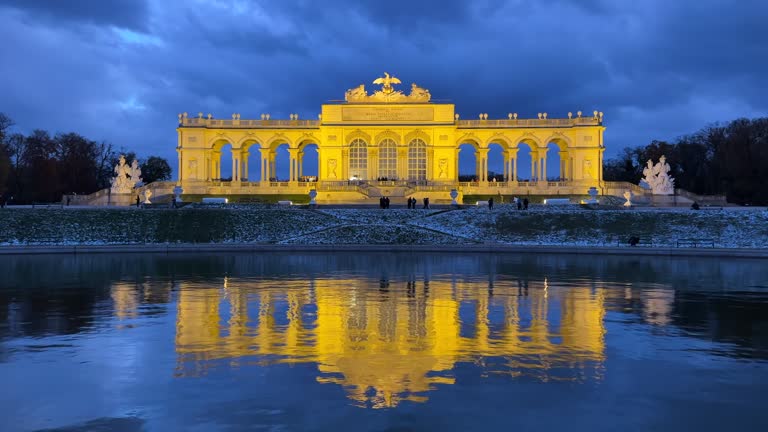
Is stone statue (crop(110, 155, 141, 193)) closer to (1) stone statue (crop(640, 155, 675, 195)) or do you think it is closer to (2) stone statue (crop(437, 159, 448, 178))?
(2) stone statue (crop(437, 159, 448, 178))

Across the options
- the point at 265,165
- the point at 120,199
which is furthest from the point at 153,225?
the point at 265,165

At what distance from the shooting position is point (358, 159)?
8450 centimetres

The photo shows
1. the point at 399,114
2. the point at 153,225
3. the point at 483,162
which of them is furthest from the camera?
the point at 483,162

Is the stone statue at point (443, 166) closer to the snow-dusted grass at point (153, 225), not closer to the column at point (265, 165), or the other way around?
the column at point (265, 165)

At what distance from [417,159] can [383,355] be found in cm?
7228

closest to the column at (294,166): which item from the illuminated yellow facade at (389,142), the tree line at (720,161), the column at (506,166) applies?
the illuminated yellow facade at (389,142)

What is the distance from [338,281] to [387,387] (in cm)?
1395

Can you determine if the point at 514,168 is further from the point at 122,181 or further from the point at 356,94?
the point at 122,181

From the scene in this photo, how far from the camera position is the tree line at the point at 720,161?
79.8 metres

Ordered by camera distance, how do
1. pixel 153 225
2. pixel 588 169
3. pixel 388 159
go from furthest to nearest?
1. pixel 388 159
2. pixel 588 169
3. pixel 153 225

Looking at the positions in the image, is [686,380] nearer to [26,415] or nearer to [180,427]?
[180,427]

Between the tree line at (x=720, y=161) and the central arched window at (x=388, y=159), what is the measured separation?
38.4 m

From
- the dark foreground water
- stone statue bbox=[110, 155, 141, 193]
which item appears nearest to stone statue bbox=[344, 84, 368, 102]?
A: stone statue bbox=[110, 155, 141, 193]

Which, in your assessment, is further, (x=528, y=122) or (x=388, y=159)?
(x=388, y=159)
